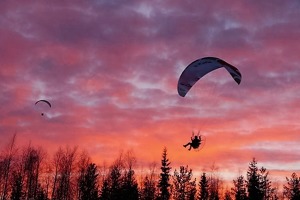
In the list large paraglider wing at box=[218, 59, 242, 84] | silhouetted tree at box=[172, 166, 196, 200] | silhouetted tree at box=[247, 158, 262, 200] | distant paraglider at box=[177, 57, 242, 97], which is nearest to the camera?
large paraglider wing at box=[218, 59, 242, 84]

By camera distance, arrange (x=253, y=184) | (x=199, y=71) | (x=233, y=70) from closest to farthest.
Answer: (x=233, y=70)
(x=199, y=71)
(x=253, y=184)

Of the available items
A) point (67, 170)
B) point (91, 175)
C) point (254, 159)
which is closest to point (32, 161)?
point (67, 170)

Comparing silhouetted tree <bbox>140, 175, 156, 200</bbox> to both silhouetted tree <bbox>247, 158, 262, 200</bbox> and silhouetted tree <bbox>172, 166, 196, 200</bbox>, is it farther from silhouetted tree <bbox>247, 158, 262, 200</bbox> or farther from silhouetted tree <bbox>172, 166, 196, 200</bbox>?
silhouetted tree <bbox>247, 158, 262, 200</bbox>

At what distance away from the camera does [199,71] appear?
2816cm

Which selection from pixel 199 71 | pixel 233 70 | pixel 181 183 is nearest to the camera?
pixel 233 70

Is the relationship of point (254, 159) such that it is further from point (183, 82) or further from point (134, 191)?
point (183, 82)

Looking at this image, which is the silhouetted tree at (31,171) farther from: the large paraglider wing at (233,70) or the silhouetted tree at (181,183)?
the large paraglider wing at (233,70)

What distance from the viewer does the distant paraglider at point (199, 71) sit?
26.7 meters

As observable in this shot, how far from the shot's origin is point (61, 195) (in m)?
90.9

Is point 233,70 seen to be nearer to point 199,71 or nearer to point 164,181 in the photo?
point 199,71

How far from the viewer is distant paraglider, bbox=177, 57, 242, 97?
87.6ft

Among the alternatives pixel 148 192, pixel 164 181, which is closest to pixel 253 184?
pixel 164 181

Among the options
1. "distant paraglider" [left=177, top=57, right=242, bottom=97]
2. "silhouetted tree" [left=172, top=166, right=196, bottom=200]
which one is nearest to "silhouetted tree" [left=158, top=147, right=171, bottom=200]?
"silhouetted tree" [left=172, top=166, right=196, bottom=200]

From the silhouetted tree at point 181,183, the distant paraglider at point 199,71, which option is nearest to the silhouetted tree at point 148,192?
the silhouetted tree at point 181,183
